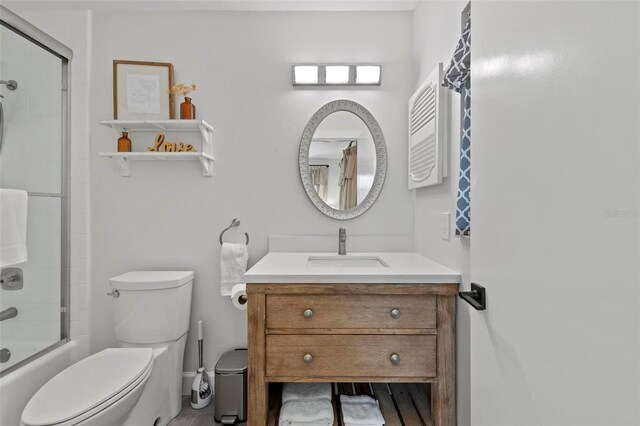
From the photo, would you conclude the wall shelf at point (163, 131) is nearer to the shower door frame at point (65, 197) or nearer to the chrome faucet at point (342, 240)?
the shower door frame at point (65, 197)

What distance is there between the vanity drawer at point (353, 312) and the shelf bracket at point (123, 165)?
1.32m

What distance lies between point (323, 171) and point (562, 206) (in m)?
1.52

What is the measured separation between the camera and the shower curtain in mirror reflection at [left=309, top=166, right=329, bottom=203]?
6.56 feet

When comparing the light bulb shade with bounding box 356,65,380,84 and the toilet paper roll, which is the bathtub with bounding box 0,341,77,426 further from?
the light bulb shade with bounding box 356,65,380,84

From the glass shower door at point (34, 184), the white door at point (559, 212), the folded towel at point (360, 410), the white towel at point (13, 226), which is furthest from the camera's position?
the glass shower door at point (34, 184)

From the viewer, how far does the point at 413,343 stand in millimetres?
1328

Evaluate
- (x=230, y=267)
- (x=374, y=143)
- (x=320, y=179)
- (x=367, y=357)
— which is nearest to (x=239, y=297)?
(x=230, y=267)

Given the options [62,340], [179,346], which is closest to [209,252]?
[179,346]

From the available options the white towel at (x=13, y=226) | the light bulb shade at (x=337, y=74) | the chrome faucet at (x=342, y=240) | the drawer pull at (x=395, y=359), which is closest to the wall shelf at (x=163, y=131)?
the white towel at (x=13, y=226)

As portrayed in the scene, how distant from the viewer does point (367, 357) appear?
1.32 m

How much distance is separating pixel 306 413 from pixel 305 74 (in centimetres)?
181

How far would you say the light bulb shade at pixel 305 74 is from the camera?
1.96 metres

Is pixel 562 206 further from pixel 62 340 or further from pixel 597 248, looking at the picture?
pixel 62 340

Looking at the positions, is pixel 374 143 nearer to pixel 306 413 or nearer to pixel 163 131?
pixel 163 131
